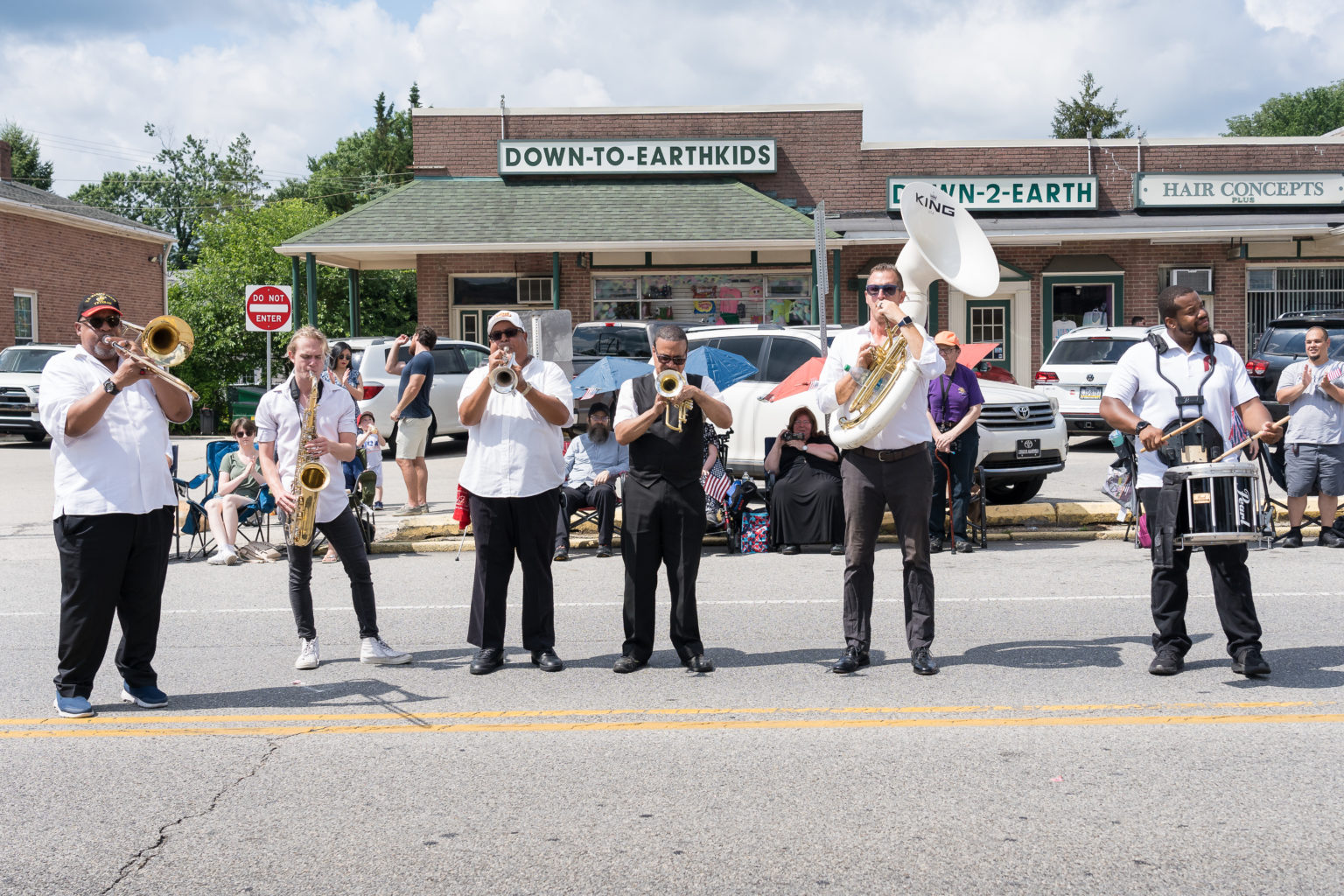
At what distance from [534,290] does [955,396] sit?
16080 millimetres

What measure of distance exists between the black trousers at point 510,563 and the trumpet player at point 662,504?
1.41 feet

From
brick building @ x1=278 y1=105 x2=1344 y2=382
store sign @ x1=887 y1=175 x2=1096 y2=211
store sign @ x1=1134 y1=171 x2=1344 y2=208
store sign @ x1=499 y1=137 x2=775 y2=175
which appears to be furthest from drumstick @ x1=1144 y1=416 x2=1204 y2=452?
store sign @ x1=1134 y1=171 x2=1344 y2=208

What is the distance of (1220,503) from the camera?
19.1 ft

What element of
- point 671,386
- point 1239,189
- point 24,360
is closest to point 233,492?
point 671,386

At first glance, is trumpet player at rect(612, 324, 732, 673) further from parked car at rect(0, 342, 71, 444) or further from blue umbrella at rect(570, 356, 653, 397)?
parked car at rect(0, 342, 71, 444)

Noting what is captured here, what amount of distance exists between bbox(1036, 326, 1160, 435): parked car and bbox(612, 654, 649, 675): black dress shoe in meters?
12.7

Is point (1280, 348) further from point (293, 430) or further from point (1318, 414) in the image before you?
point (293, 430)

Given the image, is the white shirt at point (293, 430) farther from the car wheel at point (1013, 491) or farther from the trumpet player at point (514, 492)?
the car wheel at point (1013, 491)

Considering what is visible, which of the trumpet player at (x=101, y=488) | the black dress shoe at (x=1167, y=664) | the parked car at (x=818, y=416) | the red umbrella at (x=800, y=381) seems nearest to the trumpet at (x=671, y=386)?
the trumpet player at (x=101, y=488)

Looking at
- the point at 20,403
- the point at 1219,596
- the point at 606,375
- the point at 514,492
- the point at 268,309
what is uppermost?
the point at 268,309

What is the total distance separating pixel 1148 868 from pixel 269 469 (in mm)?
4808

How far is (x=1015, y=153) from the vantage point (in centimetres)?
2598

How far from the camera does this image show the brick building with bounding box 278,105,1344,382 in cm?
2483

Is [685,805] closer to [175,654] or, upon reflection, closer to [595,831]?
[595,831]
